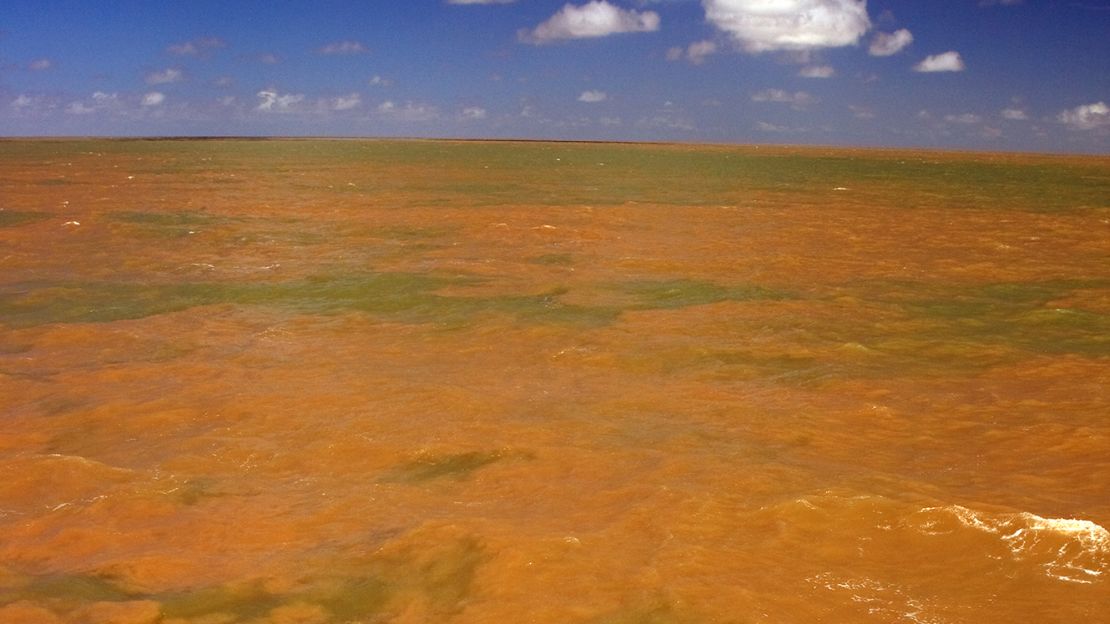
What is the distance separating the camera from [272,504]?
4.70 metres

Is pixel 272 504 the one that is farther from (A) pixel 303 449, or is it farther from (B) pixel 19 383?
(B) pixel 19 383

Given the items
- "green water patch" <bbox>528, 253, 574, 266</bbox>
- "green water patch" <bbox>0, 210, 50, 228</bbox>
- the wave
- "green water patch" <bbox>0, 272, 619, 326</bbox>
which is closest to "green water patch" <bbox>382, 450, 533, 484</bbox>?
the wave

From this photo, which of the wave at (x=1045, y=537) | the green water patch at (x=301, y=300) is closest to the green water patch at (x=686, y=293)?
the green water patch at (x=301, y=300)

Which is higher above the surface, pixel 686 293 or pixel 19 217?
pixel 19 217

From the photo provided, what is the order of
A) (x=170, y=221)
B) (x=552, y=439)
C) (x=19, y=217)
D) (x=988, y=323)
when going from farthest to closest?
1. (x=19, y=217)
2. (x=170, y=221)
3. (x=988, y=323)
4. (x=552, y=439)

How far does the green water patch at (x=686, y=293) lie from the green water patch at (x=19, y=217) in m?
12.6

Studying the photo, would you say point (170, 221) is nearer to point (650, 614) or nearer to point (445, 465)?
point (445, 465)

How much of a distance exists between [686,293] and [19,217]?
14.7 metres

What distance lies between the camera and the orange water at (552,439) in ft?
12.7

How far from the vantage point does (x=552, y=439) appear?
18.7ft

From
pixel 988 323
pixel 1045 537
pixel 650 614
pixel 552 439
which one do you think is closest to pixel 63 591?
pixel 650 614

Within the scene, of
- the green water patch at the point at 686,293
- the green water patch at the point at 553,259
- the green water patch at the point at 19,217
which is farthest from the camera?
the green water patch at the point at 19,217

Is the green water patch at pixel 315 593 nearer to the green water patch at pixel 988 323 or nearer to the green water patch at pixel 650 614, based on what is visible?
the green water patch at pixel 650 614

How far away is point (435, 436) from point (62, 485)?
200cm
